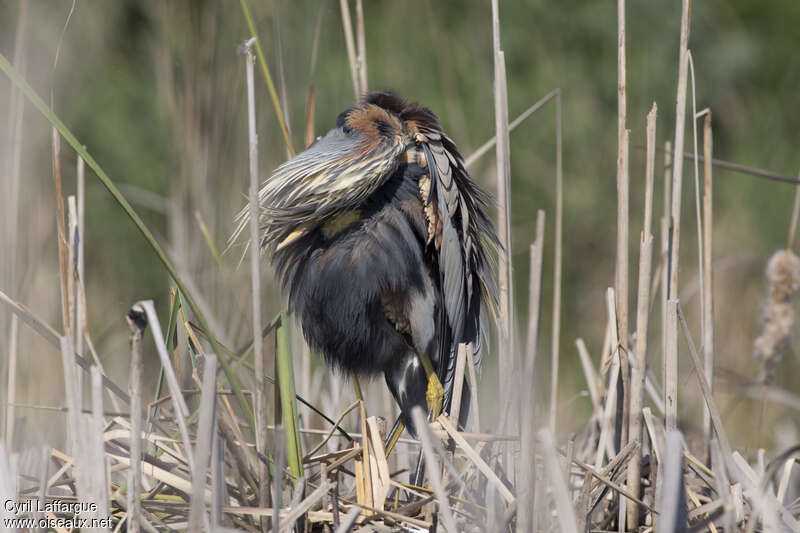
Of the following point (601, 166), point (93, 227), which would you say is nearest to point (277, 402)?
point (601, 166)

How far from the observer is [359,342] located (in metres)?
1.87

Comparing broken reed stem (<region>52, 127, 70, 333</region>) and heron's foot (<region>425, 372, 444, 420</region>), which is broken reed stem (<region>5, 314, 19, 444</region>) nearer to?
broken reed stem (<region>52, 127, 70, 333</region>)

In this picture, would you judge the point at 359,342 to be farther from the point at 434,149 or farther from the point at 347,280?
the point at 434,149

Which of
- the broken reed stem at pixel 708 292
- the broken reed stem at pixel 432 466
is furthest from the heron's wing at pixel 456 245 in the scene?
the broken reed stem at pixel 432 466

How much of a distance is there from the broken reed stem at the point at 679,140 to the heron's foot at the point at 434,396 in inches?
22.9

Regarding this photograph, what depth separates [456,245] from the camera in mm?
1820

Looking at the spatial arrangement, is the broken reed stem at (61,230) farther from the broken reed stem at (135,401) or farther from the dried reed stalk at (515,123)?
the dried reed stalk at (515,123)

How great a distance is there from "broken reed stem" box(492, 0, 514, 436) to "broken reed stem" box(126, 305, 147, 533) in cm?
73

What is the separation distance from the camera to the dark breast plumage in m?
1.75

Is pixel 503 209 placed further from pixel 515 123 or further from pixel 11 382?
pixel 11 382

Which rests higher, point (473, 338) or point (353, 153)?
point (353, 153)

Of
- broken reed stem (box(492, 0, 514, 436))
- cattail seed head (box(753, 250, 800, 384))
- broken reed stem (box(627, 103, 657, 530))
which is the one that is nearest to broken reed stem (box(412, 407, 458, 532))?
broken reed stem (box(492, 0, 514, 436))

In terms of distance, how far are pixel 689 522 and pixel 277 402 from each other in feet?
2.70

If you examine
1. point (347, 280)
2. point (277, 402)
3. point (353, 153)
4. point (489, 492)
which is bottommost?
point (489, 492)
